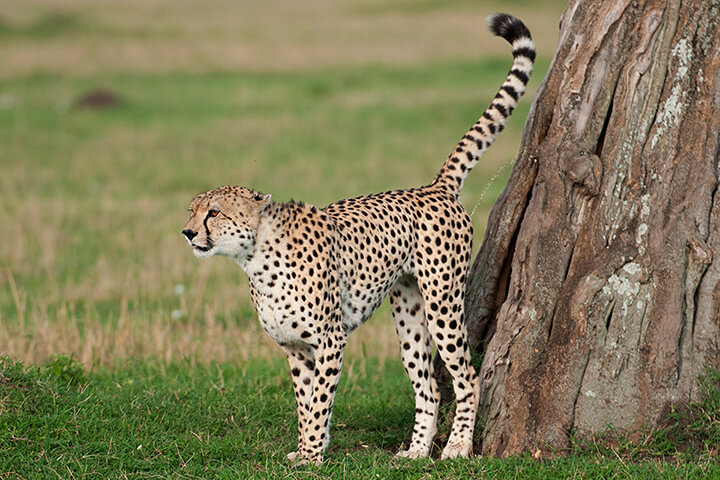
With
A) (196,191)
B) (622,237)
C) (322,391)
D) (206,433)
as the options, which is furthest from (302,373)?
(196,191)

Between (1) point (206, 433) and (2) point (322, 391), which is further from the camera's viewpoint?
(1) point (206, 433)

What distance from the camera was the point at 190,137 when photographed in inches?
762

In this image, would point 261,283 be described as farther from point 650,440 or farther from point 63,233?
point 63,233

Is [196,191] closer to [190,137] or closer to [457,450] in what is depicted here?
[190,137]

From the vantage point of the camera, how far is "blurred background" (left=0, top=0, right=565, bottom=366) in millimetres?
9031

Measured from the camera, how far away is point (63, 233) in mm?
12523

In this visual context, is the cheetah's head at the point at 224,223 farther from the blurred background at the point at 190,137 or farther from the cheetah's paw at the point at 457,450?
the cheetah's paw at the point at 457,450

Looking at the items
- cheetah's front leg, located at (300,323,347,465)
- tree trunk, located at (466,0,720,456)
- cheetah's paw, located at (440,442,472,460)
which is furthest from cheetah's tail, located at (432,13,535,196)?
cheetah's paw, located at (440,442,472,460)

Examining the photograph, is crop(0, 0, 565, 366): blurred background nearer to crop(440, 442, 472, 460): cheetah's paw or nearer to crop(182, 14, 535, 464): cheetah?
crop(182, 14, 535, 464): cheetah

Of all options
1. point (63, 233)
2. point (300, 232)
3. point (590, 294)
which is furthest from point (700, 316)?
point (63, 233)

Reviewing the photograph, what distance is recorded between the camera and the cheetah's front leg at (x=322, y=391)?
17.1 feet

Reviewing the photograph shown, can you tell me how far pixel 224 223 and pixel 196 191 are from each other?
10.6m

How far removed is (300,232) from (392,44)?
1047 inches

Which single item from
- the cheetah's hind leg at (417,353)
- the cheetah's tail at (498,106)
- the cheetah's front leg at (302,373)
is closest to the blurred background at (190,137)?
the cheetah's tail at (498,106)
